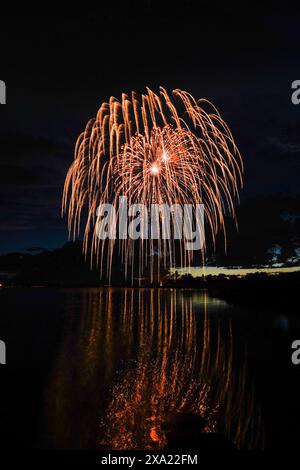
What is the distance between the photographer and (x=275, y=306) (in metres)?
53.2

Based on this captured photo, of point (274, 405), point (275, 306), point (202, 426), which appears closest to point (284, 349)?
point (274, 405)

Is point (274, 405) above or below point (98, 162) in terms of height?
below

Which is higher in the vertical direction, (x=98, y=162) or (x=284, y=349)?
(x=98, y=162)

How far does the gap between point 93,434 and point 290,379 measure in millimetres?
9364

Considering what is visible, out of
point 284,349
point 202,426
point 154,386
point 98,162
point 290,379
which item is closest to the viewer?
point 202,426

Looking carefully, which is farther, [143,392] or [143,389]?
[143,389]

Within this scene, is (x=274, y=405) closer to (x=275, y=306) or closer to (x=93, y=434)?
(x=93, y=434)

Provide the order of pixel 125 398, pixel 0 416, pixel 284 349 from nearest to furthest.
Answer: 1. pixel 0 416
2. pixel 125 398
3. pixel 284 349

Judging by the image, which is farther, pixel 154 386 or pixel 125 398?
pixel 154 386

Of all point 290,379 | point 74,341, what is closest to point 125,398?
point 290,379

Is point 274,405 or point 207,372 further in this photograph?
point 207,372

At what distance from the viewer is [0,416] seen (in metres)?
13.3
